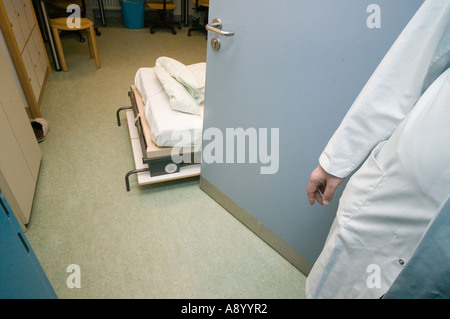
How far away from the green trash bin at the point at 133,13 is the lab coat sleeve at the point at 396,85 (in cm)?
430

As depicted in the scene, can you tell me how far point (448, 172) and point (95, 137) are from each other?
7.28 ft

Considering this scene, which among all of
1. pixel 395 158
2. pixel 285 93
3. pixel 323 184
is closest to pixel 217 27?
pixel 285 93

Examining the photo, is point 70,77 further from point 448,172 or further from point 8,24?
point 448,172

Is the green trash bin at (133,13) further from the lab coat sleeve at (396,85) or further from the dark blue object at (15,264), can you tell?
the lab coat sleeve at (396,85)

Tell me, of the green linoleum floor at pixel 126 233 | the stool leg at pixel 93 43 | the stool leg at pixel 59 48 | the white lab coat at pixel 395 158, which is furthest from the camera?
the stool leg at pixel 93 43

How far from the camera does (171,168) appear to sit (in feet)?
5.89

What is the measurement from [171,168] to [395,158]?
1.38 metres

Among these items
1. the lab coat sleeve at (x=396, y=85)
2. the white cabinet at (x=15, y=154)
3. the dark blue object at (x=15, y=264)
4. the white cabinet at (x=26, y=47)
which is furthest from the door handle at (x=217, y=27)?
the white cabinet at (x=26, y=47)

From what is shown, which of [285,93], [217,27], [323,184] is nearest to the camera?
[323,184]

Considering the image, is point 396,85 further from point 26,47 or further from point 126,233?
point 26,47

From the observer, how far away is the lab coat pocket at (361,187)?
2.23 ft

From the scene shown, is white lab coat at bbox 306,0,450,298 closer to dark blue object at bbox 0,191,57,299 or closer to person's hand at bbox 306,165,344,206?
person's hand at bbox 306,165,344,206

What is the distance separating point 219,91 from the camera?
1432mm

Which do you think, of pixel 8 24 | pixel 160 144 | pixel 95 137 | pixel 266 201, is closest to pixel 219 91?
pixel 160 144
